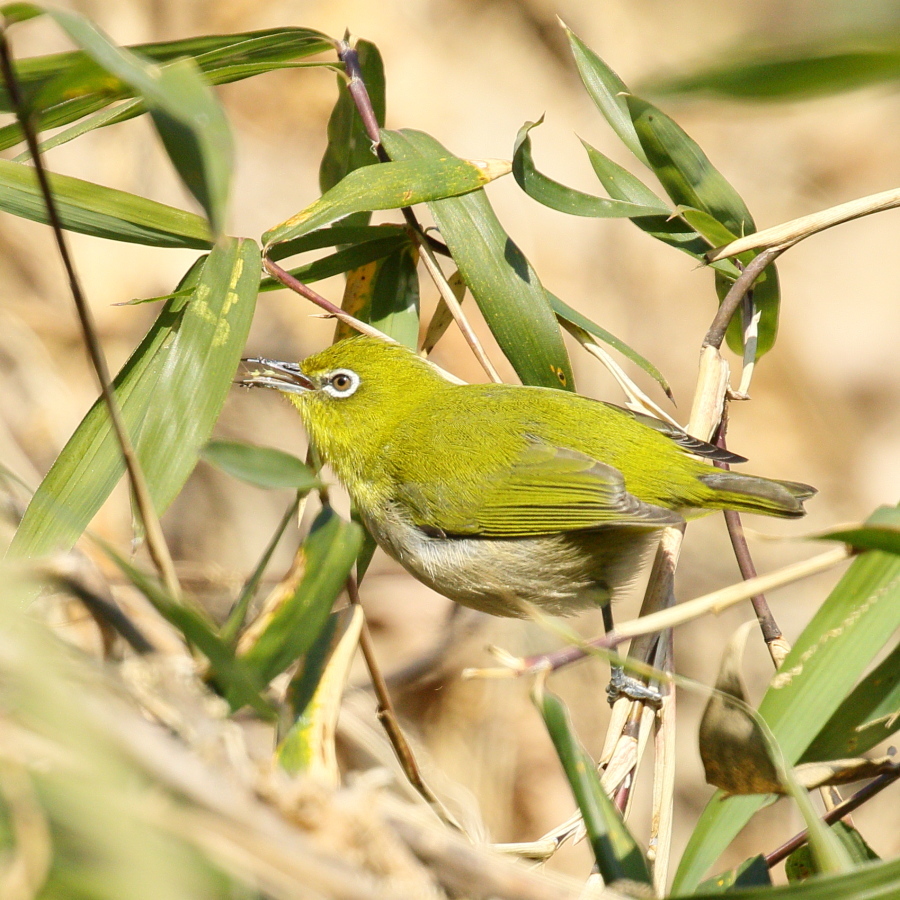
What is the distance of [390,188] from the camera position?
2287mm

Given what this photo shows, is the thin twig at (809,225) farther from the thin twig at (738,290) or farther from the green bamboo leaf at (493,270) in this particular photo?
the green bamboo leaf at (493,270)

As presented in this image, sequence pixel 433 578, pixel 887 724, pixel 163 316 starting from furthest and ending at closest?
pixel 433 578, pixel 163 316, pixel 887 724

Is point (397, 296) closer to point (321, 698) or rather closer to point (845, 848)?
point (321, 698)

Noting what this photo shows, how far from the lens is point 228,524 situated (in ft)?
15.5

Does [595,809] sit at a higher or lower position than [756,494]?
lower

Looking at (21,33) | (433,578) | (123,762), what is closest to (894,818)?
(433,578)

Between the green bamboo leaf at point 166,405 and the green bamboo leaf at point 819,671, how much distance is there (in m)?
1.16

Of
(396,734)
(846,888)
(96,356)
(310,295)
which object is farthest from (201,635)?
(310,295)

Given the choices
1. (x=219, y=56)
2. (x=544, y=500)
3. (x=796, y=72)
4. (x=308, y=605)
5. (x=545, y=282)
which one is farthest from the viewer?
(x=545, y=282)

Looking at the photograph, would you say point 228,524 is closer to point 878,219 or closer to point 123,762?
point 123,762

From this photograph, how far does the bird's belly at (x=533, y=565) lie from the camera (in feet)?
8.93

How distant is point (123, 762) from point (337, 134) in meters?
2.15

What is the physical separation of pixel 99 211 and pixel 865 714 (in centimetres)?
181

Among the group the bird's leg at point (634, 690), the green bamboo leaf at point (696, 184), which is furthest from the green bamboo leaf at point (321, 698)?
the green bamboo leaf at point (696, 184)
